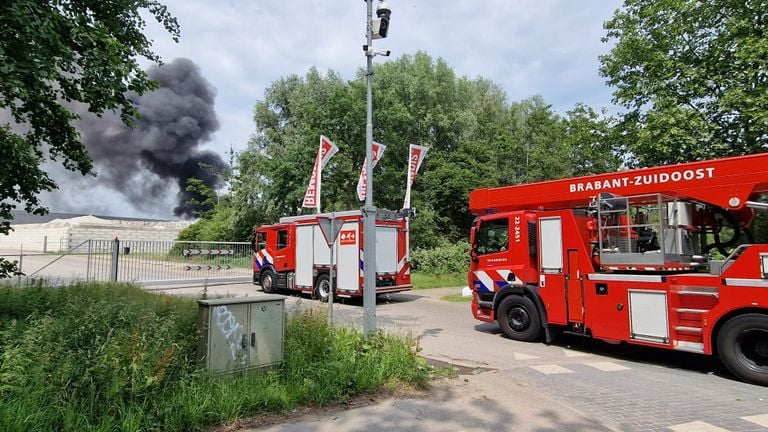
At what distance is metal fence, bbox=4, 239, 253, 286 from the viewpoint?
61.3 feet

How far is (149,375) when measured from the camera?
448 centimetres

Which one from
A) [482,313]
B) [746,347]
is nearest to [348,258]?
[482,313]

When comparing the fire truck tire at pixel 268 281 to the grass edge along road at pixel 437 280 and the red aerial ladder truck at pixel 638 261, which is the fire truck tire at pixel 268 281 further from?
the red aerial ladder truck at pixel 638 261

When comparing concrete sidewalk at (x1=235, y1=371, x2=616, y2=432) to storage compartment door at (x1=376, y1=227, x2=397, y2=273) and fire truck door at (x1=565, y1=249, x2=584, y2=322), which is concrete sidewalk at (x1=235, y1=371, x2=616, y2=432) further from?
storage compartment door at (x1=376, y1=227, x2=397, y2=273)

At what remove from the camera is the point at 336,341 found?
646 cm

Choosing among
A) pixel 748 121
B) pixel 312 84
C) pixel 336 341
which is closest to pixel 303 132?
pixel 312 84

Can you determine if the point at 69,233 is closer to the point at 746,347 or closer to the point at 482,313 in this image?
the point at 482,313

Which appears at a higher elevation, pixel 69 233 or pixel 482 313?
pixel 69 233

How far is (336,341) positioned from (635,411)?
3.74 metres

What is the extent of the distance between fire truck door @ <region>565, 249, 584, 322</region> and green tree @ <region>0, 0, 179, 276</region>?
7926 mm

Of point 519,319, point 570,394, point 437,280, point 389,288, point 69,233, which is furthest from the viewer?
point 69,233

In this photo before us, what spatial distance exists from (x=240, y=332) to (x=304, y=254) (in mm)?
11582

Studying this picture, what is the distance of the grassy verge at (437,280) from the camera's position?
2139cm

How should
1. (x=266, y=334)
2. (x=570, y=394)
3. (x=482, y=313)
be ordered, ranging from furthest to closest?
(x=482, y=313) < (x=570, y=394) < (x=266, y=334)
